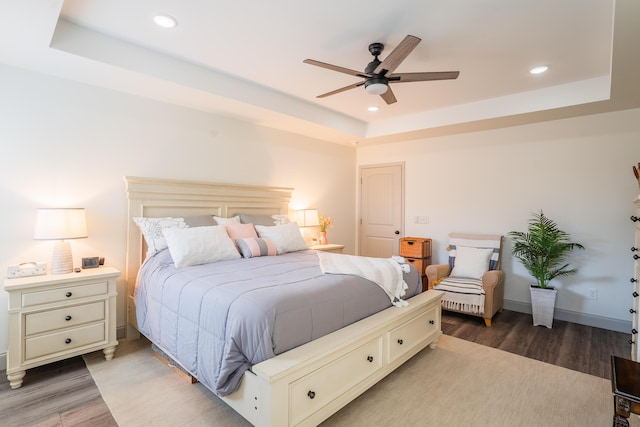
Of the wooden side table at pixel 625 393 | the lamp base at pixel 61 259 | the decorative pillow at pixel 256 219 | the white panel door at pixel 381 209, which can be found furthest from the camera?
the white panel door at pixel 381 209

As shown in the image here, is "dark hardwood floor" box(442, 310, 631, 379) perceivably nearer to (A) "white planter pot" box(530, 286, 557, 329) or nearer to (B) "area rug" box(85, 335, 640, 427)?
(A) "white planter pot" box(530, 286, 557, 329)

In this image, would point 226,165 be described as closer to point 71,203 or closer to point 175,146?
point 175,146

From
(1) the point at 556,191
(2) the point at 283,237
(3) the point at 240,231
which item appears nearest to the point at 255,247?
(3) the point at 240,231

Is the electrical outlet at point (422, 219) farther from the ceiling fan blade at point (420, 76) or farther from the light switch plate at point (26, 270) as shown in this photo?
the light switch plate at point (26, 270)

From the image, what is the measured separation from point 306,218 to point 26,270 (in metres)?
3.07

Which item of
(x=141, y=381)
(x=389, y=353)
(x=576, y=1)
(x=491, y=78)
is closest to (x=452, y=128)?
(x=491, y=78)

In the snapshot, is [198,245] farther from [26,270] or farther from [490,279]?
[490,279]

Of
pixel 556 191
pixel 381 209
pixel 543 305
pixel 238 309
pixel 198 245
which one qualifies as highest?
pixel 556 191

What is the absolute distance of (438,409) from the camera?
2100 mm

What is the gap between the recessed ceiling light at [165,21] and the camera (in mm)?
2254

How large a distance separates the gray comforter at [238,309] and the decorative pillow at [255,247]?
33 centimetres

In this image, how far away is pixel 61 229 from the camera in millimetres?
2527

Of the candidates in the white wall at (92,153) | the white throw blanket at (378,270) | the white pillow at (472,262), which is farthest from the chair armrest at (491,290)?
the white wall at (92,153)

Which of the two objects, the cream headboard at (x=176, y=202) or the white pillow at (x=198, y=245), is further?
the cream headboard at (x=176, y=202)
